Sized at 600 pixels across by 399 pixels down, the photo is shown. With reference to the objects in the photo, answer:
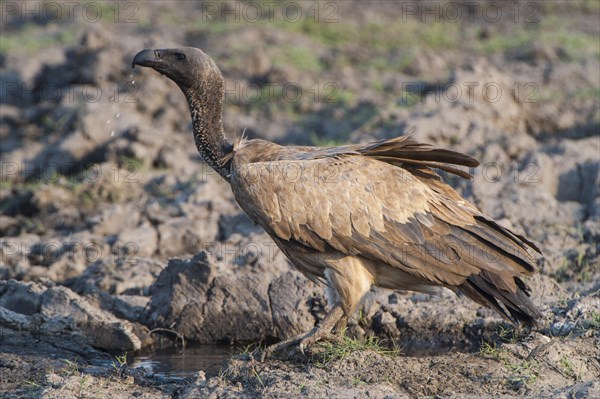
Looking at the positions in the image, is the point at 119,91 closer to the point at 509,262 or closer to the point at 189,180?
the point at 189,180

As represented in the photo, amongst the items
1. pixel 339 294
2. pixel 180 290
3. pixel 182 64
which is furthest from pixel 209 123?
pixel 339 294

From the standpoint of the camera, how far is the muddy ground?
Result: 5988mm

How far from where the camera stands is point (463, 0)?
61.2 feet

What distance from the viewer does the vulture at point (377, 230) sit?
606 centimetres

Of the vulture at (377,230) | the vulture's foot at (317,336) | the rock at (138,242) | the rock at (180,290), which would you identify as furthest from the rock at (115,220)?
the vulture's foot at (317,336)

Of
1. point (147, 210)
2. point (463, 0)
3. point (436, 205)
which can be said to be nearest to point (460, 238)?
point (436, 205)

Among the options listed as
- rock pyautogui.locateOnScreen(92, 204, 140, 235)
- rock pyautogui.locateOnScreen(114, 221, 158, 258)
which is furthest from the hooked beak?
rock pyautogui.locateOnScreen(92, 204, 140, 235)

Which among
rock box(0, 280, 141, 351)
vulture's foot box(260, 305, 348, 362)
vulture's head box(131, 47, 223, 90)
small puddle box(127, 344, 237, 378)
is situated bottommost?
small puddle box(127, 344, 237, 378)

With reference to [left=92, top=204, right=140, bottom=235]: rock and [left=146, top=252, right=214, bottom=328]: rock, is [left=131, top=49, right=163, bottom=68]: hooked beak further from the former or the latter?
[left=92, top=204, right=140, bottom=235]: rock

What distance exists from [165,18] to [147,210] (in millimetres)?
8006

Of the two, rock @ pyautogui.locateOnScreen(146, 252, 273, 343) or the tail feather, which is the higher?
the tail feather

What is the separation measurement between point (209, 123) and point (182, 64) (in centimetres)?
45

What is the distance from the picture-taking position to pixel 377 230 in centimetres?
613

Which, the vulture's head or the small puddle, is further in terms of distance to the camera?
the vulture's head
